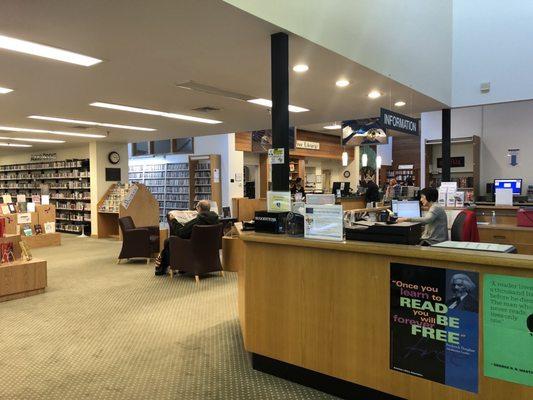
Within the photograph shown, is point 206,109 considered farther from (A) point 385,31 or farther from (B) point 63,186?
(B) point 63,186

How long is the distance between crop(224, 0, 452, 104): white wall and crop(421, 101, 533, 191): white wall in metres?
3.67

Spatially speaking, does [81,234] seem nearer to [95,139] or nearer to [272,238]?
[95,139]

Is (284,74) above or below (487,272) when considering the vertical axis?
above

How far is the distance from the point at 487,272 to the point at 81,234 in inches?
484

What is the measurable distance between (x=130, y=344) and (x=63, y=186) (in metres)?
11.0

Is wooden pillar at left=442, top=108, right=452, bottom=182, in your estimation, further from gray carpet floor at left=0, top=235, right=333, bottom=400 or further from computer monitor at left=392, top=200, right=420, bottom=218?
gray carpet floor at left=0, top=235, right=333, bottom=400

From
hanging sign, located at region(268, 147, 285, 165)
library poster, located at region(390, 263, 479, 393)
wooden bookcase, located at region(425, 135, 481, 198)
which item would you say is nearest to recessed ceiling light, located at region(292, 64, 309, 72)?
hanging sign, located at region(268, 147, 285, 165)

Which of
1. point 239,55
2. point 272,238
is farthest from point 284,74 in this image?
point 272,238

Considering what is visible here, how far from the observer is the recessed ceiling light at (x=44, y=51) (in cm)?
398

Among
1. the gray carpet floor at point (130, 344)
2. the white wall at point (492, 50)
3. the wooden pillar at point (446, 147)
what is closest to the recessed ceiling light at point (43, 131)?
the gray carpet floor at point (130, 344)

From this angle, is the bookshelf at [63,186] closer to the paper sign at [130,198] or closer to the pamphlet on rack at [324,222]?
the paper sign at [130,198]

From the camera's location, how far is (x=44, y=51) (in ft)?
13.9

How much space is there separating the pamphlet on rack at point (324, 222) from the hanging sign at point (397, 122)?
2.36 m

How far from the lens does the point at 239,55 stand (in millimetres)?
4387
